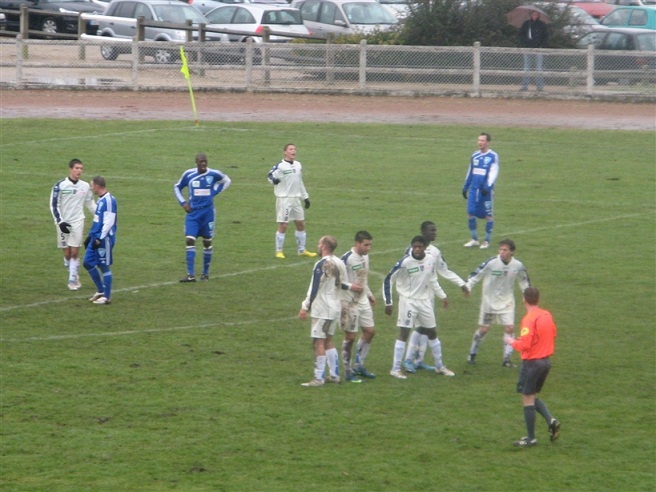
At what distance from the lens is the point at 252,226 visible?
2444 cm

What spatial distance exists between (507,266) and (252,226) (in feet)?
33.0

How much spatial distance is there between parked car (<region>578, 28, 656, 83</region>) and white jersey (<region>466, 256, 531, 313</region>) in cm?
2502

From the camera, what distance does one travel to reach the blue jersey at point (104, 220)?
59.0ft

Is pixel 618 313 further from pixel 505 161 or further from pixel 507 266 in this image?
pixel 505 161

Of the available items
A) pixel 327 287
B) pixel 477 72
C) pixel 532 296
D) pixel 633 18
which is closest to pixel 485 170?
pixel 327 287

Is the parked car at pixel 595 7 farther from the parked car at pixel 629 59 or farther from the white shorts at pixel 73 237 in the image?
the white shorts at pixel 73 237

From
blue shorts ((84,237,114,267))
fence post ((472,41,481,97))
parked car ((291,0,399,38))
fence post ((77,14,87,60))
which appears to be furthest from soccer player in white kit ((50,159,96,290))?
parked car ((291,0,399,38))

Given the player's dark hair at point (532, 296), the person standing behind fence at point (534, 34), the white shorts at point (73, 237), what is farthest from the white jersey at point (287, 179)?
the person standing behind fence at point (534, 34)

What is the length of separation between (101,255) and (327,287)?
16.7ft

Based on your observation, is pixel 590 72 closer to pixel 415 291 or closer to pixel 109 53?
pixel 109 53

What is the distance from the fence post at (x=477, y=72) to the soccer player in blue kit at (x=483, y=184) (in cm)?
1720

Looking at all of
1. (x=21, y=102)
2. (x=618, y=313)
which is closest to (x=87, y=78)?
(x=21, y=102)

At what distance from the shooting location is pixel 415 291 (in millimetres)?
14789

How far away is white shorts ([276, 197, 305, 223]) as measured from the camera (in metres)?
21.3
